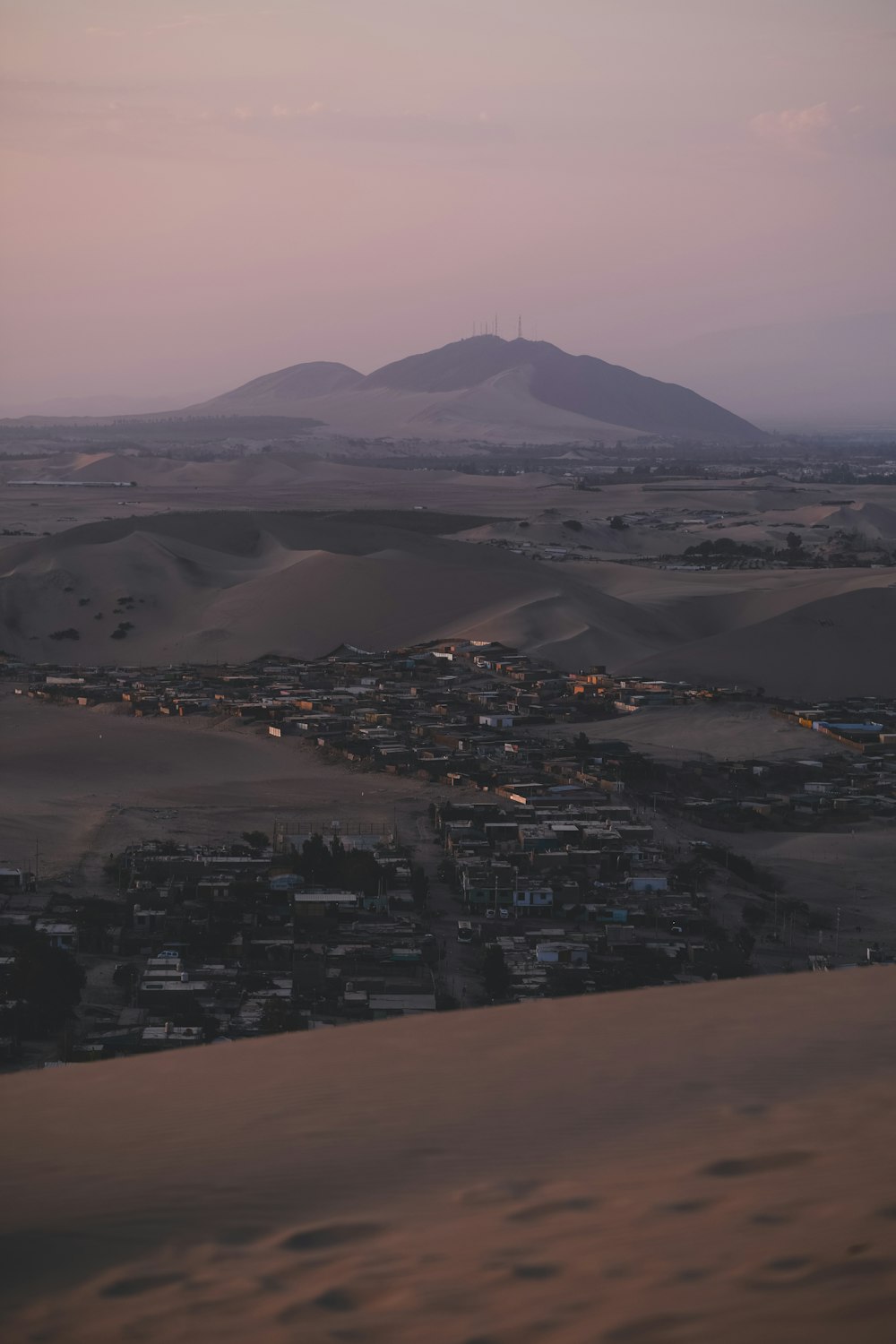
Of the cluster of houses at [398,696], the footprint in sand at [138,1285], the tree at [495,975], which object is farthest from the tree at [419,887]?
the footprint in sand at [138,1285]

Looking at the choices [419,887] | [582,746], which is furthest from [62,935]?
[582,746]

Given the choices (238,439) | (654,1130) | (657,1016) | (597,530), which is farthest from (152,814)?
(238,439)

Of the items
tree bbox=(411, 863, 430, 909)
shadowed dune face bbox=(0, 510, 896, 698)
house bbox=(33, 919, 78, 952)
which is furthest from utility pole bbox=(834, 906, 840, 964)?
shadowed dune face bbox=(0, 510, 896, 698)

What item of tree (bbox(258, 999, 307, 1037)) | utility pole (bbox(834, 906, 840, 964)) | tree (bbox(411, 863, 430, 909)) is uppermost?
tree (bbox(258, 999, 307, 1037))

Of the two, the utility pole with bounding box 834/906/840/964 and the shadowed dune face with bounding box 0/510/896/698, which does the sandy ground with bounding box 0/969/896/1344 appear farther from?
the shadowed dune face with bounding box 0/510/896/698

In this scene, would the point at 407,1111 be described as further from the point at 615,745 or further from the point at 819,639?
the point at 819,639

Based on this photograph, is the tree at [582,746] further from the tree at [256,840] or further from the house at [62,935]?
the house at [62,935]

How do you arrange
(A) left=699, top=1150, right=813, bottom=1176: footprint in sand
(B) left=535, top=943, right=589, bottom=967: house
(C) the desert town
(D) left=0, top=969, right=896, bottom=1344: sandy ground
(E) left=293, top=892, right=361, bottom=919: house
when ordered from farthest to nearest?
(E) left=293, top=892, right=361, bottom=919: house < (B) left=535, top=943, right=589, bottom=967: house < (C) the desert town < (A) left=699, top=1150, right=813, bottom=1176: footprint in sand < (D) left=0, top=969, right=896, bottom=1344: sandy ground
